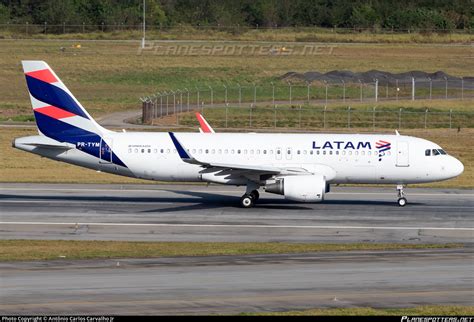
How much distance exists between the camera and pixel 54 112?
1802 inches

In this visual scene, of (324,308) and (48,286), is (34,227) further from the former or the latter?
(324,308)

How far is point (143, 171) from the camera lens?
4553cm

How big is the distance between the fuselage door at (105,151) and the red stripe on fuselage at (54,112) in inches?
83.7

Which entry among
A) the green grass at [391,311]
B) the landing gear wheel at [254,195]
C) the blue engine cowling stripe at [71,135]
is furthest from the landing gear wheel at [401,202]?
the green grass at [391,311]

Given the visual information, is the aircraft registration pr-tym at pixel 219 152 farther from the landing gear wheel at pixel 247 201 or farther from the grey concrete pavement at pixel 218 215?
the grey concrete pavement at pixel 218 215

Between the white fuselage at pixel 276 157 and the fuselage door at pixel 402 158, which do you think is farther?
the fuselage door at pixel 402 158

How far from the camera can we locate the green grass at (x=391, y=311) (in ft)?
81.5

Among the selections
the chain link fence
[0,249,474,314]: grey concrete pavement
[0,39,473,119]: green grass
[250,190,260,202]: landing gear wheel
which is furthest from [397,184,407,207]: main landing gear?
[0,39,473,119]: green grass

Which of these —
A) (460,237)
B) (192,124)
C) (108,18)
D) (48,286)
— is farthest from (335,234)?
(108,18)

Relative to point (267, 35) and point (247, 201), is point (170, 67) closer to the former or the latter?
point (267, 35)

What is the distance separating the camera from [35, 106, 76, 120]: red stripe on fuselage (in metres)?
45.7

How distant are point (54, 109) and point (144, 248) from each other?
13.3m

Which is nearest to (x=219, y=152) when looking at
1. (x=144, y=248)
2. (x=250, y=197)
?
(x=250, y=197)

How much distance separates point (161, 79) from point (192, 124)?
3898cm
